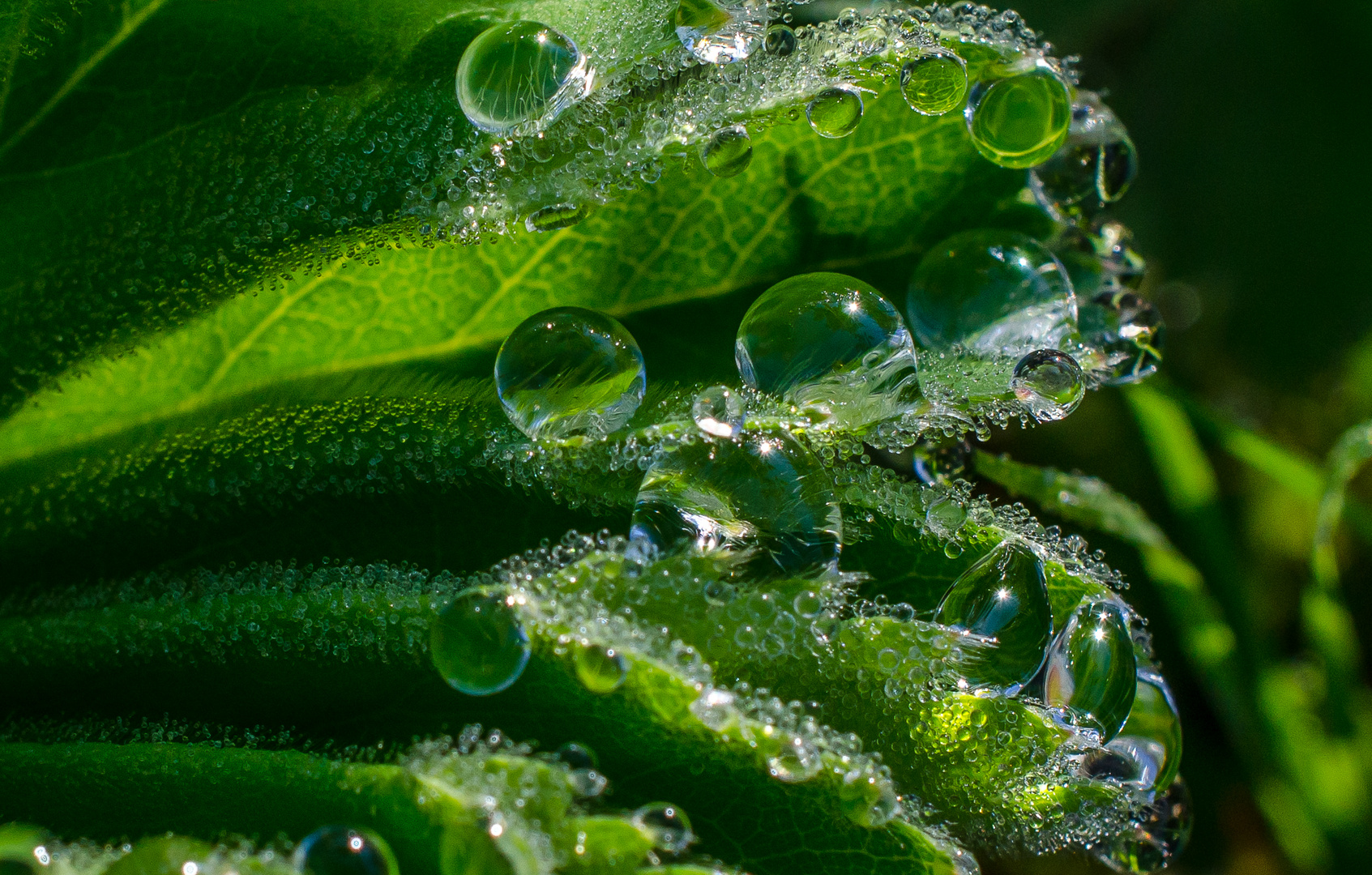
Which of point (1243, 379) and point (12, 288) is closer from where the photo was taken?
point (12, 288)

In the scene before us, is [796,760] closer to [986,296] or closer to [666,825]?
[666,825]

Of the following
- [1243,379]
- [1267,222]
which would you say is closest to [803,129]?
[1243,379]

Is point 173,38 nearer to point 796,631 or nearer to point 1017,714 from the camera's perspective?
point 796,631

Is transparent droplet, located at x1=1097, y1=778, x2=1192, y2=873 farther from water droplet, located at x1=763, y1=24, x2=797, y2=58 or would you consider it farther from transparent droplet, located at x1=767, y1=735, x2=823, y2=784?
water droplet, located at x1=763, y1=24, x2=797, y2=58

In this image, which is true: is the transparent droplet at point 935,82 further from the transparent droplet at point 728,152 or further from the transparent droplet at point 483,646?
the transparent droplet at point 483,646

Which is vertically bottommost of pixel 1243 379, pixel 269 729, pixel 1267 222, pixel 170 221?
pixel 1243 379
